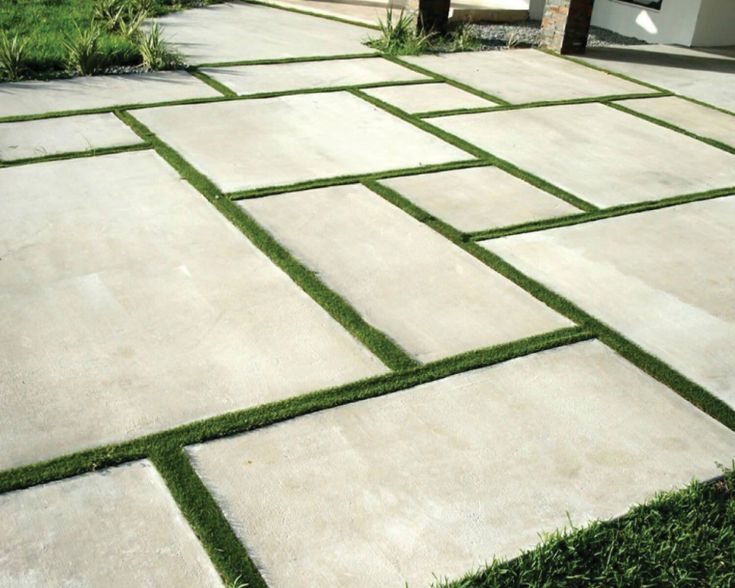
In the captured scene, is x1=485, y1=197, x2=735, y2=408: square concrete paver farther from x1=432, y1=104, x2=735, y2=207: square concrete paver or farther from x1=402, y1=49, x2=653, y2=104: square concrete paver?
x1=402, y1=49, x2=653, y2=104: square concrete paver

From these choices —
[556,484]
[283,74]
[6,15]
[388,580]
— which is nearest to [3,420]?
[388,580]

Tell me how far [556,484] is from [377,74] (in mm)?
5868

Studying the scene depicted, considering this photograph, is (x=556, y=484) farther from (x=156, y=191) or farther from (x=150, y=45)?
(x=150, y=45)

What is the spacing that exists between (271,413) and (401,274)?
137 centimetres

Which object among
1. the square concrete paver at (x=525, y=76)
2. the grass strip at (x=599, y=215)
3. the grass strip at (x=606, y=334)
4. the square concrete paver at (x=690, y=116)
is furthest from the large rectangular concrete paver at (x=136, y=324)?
the square concrete paver at (x=690, y=116)

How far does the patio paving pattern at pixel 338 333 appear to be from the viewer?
2.83 m

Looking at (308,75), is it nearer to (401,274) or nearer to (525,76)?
(525,76)

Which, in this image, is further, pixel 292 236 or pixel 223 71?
pixel 223 71

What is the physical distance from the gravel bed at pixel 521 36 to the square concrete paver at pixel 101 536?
7905mm

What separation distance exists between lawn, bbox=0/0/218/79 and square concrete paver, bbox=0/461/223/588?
553 centimetres

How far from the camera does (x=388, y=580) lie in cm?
262

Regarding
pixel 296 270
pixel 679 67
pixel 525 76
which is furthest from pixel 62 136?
pixel 679 67

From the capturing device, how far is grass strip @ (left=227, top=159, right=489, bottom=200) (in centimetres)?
529

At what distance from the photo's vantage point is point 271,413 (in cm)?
332
